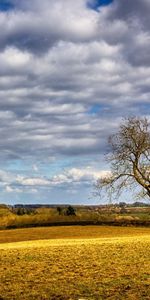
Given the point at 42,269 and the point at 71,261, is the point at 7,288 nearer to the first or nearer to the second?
the point at 42,269

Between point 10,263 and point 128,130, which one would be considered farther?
point 128,130

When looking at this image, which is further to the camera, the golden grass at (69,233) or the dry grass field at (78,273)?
the golden grass at (69,233)

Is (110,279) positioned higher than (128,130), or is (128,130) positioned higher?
(128,130)

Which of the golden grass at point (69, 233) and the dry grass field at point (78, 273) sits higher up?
the golden grass at point (69, 233)

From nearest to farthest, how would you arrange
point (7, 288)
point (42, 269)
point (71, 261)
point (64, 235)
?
point (7, 288), point (42, 269), point (71, 261), point (64, 235)

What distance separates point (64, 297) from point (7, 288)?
2988 mm

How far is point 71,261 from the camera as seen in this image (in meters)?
24.7

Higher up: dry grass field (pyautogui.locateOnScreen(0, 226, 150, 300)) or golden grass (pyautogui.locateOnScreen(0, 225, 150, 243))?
golden grass (pyautogui.locateOnScreen(0, 225, 150, 243))

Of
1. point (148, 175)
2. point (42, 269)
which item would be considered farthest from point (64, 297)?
point (148, 175)

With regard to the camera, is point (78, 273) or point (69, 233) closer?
point (78, 273)

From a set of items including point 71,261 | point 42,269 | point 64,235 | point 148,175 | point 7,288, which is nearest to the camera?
point 7,288

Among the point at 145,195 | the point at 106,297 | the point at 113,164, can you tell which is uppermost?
the point at 113,164

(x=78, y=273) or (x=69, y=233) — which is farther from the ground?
(x=69, y=233)

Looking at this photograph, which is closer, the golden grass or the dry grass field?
the dry grass field
